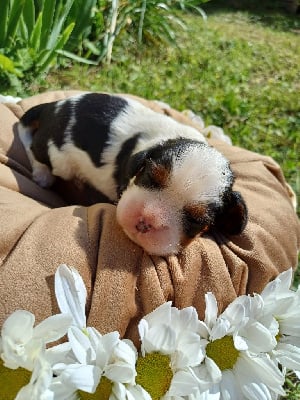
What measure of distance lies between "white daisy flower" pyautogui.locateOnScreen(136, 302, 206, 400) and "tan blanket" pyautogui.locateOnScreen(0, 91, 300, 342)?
12 cm

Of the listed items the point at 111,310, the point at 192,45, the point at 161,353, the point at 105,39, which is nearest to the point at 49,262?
the point at 111,310

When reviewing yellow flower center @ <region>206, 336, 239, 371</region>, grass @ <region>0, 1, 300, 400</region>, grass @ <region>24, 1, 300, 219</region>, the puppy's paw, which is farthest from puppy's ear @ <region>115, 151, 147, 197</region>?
grass @ <region>24, 1, 300, 219</region>

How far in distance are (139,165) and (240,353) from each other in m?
0.78

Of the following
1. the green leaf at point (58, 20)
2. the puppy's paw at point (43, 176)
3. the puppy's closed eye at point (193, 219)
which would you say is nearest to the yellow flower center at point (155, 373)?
the puppy's closed eye at point (193, 219)

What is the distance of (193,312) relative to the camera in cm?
194

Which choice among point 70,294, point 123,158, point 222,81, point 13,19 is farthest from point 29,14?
point 70,294

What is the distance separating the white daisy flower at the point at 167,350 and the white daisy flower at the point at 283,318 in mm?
297

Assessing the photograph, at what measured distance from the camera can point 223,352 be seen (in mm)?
2062

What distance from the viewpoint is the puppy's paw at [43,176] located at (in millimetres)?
3041

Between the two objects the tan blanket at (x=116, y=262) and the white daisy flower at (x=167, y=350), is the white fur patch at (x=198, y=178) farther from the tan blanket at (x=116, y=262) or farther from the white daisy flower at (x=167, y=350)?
the white daisy flower at (x=167, y=350)

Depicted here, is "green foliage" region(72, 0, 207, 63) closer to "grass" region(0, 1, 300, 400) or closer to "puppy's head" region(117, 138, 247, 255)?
"grass" region(0, 1, 300, 400)

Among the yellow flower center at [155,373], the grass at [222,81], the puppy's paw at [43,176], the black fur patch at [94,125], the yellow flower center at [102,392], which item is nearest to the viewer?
the yellow flower center at [102,392]

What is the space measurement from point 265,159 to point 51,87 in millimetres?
2089

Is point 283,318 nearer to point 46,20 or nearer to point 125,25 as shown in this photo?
point 46,20
